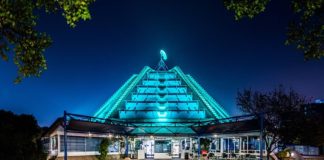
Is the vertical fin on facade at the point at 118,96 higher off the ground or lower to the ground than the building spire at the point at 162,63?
lower

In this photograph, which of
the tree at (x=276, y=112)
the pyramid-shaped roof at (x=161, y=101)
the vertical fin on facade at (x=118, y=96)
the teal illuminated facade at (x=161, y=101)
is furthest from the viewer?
the vertical fin on facade at (x=118, y=96)

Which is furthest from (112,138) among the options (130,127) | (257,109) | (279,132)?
(279,132)

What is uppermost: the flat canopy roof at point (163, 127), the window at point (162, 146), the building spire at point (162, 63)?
the building spire at point (162, 63)

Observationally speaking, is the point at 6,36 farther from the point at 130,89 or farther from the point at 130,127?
the point at 130,89

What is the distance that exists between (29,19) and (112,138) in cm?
3415

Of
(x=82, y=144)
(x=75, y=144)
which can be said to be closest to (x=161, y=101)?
(x=82, y=144)

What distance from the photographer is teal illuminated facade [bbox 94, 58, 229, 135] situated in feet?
209

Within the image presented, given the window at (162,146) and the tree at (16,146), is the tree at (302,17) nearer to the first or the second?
the tree at (16,146)

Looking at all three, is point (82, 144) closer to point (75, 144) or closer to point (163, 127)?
point (75, 144)

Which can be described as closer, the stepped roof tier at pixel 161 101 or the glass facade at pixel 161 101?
the stepped roof tier at pixel 161 101

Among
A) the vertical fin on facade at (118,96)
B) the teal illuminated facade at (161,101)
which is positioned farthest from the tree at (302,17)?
the vertical fin on facade at (118,96)

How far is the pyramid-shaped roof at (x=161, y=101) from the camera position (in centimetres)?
6381

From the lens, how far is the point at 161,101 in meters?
67.6

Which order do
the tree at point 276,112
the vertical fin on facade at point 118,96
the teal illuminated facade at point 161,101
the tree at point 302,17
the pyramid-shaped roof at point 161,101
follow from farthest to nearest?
the vertical fin on facade at point 118,96
the pyramid-shaped roof at point 161,101
the teal illuminated facade at point 161,101
the tree at point 276,112
the tree at point 302,17
